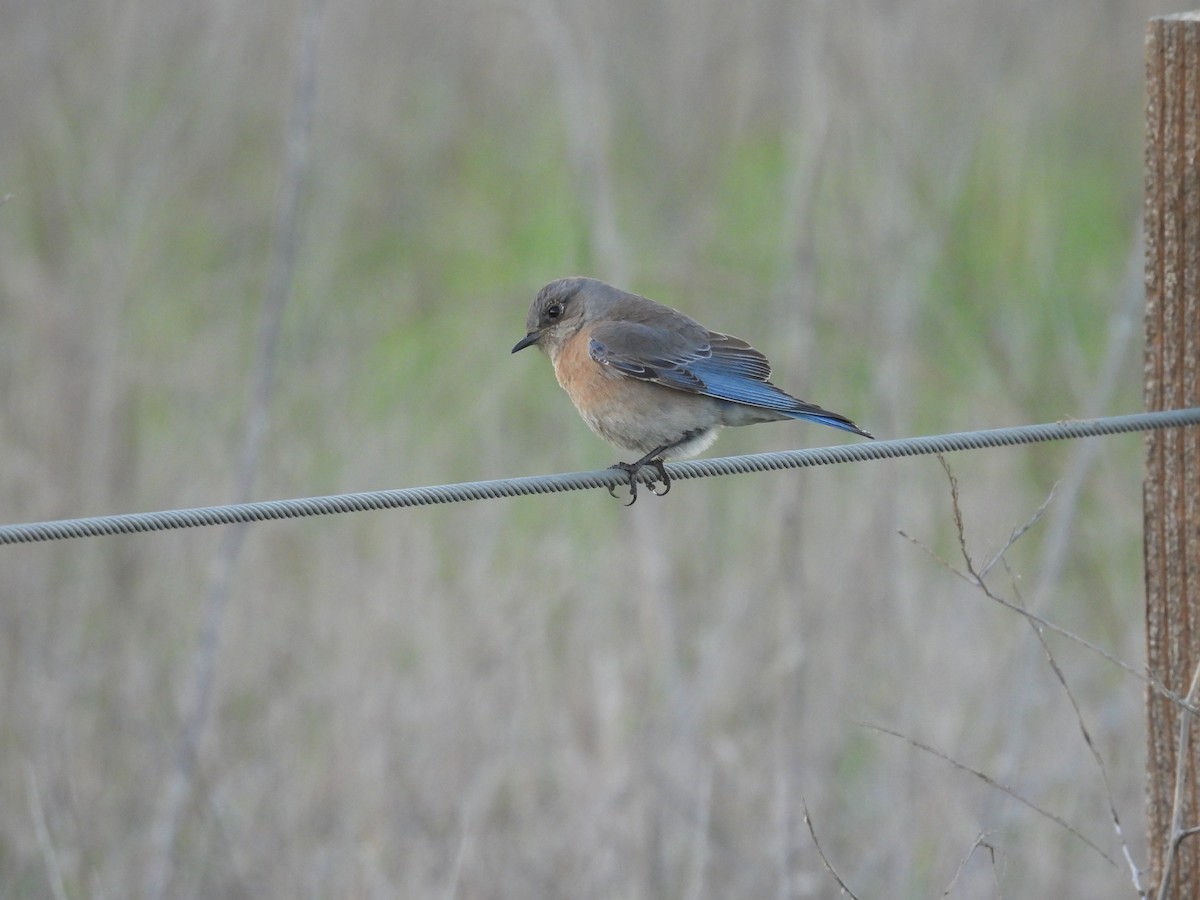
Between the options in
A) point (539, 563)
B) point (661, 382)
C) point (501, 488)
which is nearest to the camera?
point (501, 488)

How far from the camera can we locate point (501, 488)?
95.0 inches

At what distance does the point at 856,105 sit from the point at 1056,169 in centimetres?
358

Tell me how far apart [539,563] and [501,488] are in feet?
8.83

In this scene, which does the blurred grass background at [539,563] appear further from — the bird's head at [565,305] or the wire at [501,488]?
the wire at [501,488]

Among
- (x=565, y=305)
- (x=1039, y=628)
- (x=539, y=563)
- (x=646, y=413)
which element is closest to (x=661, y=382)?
(x=646, y=413)

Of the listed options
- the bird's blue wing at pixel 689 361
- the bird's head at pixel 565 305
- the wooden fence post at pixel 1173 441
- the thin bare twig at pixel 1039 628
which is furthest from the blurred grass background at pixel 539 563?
the thin bare twig at pixel 1039 628

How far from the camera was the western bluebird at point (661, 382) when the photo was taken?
387 centimetres

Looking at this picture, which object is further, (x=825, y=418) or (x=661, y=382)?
(x=661, y=382)

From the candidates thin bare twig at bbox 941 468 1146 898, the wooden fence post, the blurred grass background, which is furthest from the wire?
the blurred grass background

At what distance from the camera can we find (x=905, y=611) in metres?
4.49

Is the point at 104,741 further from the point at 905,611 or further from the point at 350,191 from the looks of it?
the point at 350,191

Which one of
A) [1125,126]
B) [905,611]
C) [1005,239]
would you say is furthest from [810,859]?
[1125,126]

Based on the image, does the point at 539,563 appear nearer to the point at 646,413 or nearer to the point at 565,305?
the point at 565,305

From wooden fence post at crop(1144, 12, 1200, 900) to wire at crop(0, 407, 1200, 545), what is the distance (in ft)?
0.26
